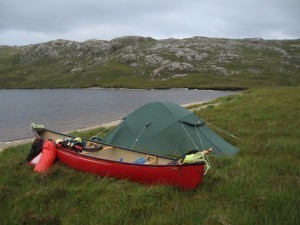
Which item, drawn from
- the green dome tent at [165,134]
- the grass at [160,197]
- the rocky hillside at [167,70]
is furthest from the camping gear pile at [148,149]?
the rocky hillside at [167,70]

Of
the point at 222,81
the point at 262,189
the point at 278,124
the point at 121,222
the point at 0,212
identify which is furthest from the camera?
the point at 222,81

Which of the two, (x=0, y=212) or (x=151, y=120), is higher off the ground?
(x=151, y=120)

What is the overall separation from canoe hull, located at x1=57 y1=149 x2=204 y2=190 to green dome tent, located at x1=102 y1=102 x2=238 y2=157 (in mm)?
3088

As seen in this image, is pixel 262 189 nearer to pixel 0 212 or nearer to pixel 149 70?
pixel 0 212

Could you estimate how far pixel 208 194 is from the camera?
8344 millimetres

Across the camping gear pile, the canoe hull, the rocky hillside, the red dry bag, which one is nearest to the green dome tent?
the camping gear pile

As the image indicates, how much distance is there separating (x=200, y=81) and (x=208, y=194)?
135 m

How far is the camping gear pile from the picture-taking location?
29.9ft

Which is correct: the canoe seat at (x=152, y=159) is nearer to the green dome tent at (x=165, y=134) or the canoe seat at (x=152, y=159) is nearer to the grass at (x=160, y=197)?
the green dome tent at (x=165, y=134)

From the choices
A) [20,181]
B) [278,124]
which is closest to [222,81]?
[278,124]

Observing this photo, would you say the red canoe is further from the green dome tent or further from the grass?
the green dome tent

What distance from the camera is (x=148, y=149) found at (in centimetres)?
1370

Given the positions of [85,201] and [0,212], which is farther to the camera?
[85,201]

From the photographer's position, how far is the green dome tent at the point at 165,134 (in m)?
13.7
